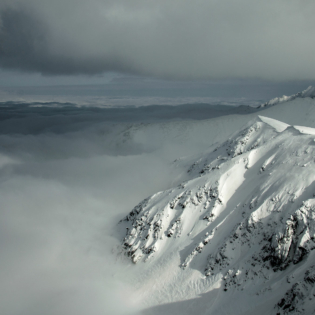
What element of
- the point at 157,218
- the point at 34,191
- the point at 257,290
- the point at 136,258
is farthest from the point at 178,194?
the point at 34,191

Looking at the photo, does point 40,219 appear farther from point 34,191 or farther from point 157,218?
point 157,218

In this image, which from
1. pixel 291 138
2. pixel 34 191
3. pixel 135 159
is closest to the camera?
pixel 291 138

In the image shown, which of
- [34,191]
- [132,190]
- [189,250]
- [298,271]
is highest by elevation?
[298,271]

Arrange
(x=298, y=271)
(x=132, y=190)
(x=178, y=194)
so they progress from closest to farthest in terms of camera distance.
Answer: (x=298, y=271), (x=178, y=194), (x=132, y=190)

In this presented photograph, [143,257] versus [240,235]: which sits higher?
[240,235]

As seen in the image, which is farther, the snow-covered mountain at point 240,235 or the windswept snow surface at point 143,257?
the windswept snow surface at point 143,257

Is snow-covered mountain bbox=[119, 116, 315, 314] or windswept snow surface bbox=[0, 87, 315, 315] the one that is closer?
snow-covered mountain bbox=[119, 116, 315, 314]

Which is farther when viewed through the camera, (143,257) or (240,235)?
(143,257)

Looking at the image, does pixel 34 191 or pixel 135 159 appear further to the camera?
pixel 135 159
